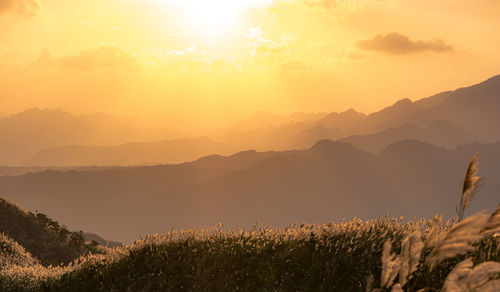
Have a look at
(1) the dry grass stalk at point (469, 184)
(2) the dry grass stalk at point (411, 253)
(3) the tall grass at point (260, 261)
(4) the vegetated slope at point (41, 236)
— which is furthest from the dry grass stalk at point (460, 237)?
(4) the vegetated slope at point (41, 236)

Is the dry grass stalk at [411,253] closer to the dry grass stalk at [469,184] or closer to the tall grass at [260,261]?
the dry grass stalk at [469,184]

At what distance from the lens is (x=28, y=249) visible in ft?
93.9

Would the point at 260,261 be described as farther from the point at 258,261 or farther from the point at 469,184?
the point at 469,184

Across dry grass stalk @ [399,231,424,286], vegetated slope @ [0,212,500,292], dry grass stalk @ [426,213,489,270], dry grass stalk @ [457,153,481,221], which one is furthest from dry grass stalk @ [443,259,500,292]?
vegetated slope @ [0,212,500,292]

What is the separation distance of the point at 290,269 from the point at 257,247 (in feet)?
4.50

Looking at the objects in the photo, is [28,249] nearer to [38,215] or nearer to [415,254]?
[38,215]

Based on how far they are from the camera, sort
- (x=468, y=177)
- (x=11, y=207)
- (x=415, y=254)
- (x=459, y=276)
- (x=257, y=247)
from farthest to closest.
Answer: (x=11, y=207) < (x=257, y=247) < (x=468, y=177) < (x=415, y=254) < (x=459, y=276)

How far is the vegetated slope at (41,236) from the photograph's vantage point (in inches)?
1150

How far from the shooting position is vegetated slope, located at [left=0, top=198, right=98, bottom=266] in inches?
1150

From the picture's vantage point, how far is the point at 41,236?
30.9m

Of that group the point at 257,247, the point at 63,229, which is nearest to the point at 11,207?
the point at 63,229

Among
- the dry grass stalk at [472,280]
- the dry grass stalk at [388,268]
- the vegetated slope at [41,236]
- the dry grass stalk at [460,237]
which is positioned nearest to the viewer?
the dry grass stalk at [472,280]

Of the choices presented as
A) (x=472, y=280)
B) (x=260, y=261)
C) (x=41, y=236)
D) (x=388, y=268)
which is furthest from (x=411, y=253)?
(x=41, y=236)

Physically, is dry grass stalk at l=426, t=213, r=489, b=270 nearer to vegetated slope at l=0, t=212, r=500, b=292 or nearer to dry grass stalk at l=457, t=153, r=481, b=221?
dry grass stalk at l=457, t=153, r=481, b=221
